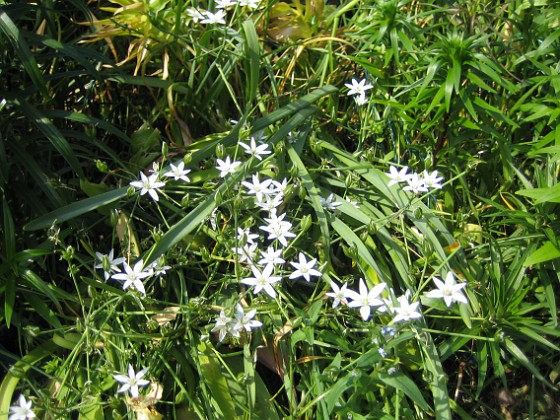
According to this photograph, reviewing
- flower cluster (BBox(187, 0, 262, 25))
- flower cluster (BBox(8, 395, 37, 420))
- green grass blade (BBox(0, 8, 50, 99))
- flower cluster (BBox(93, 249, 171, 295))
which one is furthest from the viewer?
flower cluster (BBox(187, 0, 262, 25))

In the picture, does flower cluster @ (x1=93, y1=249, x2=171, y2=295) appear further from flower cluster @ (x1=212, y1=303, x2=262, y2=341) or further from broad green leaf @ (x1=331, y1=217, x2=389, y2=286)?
broad green leaf @ (x1=331, y1=217, x2=389, y2=286)

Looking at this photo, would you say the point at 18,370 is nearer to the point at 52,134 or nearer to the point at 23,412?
the point at 23,412

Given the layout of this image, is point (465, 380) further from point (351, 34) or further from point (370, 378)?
point (351, 34)

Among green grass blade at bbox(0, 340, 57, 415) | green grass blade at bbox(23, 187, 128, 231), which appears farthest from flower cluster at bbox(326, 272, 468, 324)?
green grass blade at bbox(0, 340, 57, 415)

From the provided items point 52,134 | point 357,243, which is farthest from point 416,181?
point 52,134

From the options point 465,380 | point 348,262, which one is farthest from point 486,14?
point 465,380

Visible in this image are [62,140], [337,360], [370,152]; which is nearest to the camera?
[337,360]

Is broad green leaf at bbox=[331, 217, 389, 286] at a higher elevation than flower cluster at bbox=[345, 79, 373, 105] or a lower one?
lower

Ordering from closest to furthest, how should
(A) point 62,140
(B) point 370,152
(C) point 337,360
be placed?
1. (C) point 337,360
2. (A) point 62,140
3. (B) point 370,152
